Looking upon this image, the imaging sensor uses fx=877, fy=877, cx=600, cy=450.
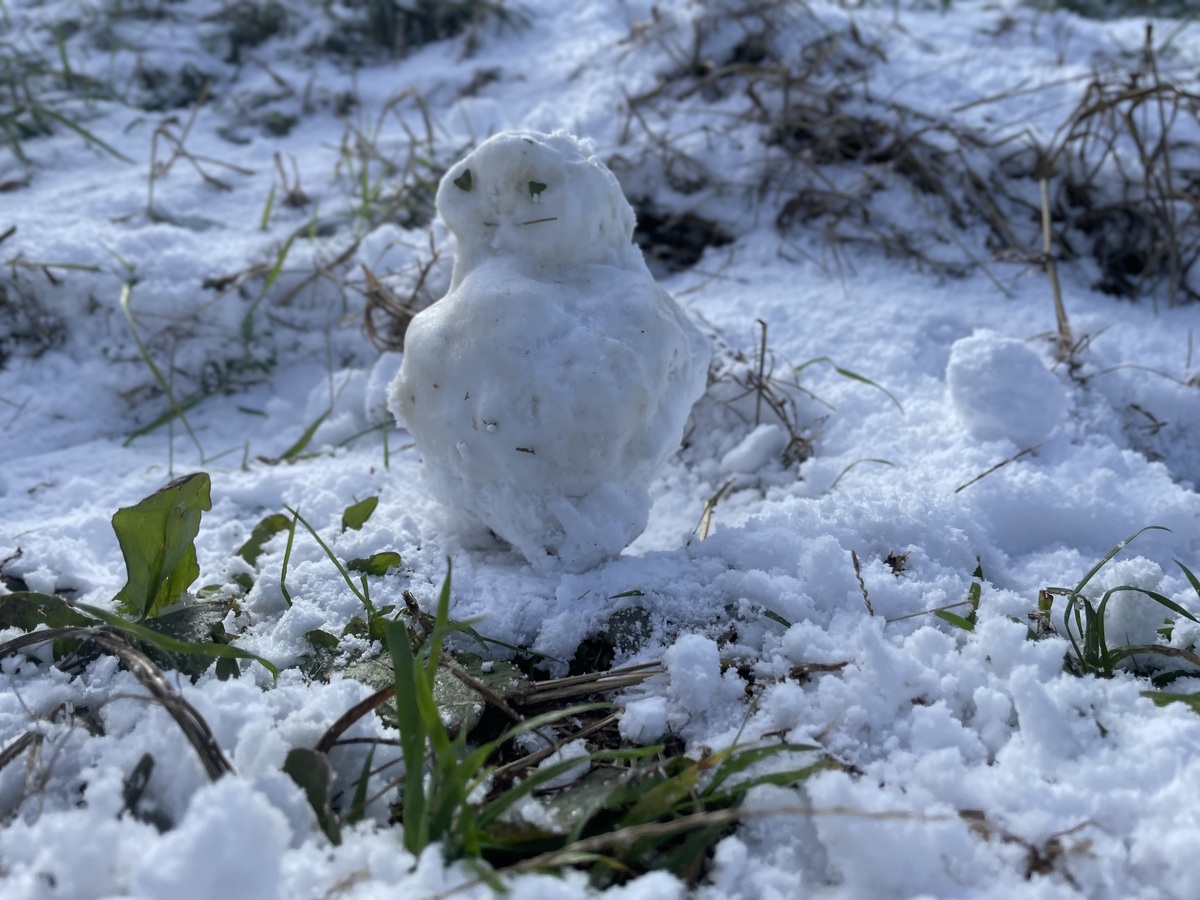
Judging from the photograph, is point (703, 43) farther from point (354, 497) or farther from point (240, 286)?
point (354, 497)

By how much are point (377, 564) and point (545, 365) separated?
1.45 ft

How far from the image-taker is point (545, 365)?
4.47 ft

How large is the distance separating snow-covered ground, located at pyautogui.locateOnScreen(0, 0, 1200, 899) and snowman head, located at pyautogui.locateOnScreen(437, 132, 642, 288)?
0.51 m

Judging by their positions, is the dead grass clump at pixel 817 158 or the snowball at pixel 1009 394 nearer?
the snowball at pixel 1009 394

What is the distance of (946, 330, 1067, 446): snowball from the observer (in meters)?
1.79

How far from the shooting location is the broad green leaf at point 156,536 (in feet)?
4.28

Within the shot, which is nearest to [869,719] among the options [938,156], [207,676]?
[207,676]

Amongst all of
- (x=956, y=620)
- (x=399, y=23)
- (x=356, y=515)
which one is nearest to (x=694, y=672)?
(x=956, y=620)

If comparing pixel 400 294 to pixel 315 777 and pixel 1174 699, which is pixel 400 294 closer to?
pixel 315 777

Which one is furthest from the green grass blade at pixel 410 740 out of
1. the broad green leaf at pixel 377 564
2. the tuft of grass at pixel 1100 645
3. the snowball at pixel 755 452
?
the snowball at pixel 755 452

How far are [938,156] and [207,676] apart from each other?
2663mm

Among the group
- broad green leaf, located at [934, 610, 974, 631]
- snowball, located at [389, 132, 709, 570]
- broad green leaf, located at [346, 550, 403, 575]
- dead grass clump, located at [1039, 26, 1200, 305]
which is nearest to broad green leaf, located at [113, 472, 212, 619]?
broad green leaf, located at [346, 550, 403, 575]

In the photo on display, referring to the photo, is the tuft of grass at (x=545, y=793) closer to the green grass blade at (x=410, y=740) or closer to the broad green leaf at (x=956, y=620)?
the green grass blade at (x=410, y=740)

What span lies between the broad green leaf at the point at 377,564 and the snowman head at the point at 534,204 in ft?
1.71
